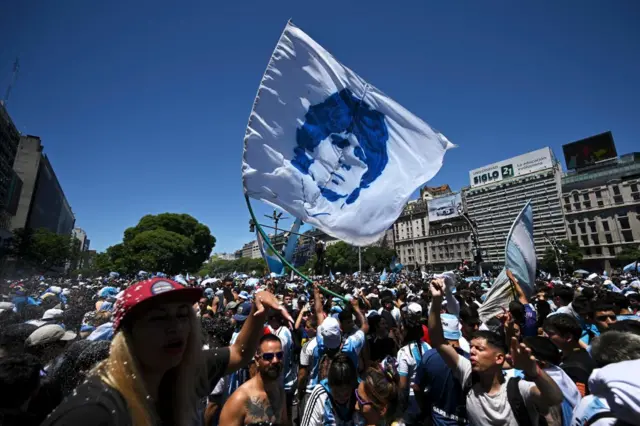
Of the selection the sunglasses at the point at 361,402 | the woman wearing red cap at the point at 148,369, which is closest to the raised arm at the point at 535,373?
the sunglasses at the point at 361,402

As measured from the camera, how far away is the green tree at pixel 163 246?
46.8 metres

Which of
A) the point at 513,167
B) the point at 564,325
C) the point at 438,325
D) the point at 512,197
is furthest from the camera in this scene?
the point at 513,167

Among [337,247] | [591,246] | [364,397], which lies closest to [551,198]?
[591,246]

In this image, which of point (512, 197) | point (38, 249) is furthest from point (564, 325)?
point (512, 197)

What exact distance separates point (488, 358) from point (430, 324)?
504 mm

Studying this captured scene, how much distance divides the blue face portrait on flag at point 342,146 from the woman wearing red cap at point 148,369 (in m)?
2.94

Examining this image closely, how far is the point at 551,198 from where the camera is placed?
244 ft

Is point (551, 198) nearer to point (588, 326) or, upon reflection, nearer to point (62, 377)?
point (588, 326)

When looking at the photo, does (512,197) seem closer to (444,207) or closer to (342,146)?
(444,207)

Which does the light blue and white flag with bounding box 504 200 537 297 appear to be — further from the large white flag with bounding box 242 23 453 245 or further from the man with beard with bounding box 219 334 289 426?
the man with beard with bounding box 219 334 289 426

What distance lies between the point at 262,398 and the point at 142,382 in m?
1.59

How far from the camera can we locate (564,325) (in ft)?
11.2

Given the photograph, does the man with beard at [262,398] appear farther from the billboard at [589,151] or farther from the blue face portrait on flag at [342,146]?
the billboard at [589,151]

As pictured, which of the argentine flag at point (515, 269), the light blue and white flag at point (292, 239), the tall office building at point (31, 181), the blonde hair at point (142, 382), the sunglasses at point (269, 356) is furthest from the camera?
the tall office building at point (31, 181)
